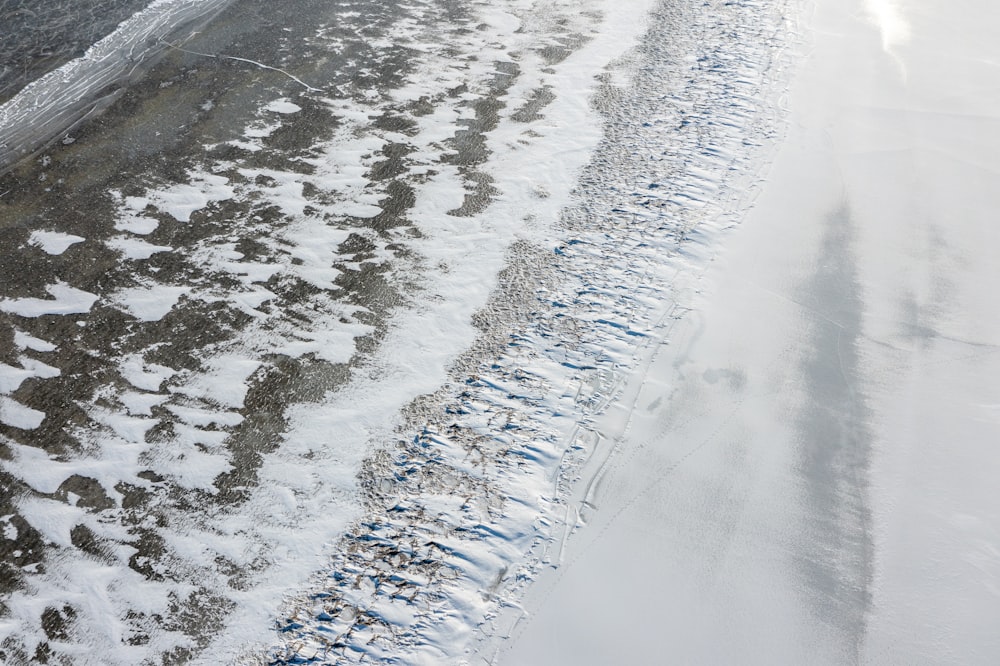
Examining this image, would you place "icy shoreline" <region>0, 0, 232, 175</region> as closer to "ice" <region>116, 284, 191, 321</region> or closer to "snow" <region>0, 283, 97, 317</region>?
"snow" <region>0, 283, 97, 317</region>

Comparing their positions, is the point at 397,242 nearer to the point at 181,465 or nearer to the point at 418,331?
the point at 418,331

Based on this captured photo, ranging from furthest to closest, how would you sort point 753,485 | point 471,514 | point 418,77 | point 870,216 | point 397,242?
point 418,77, point 870,216, point 397,242, point 753,485, point 471,514

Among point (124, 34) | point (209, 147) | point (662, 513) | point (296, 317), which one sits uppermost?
point (124, 34)

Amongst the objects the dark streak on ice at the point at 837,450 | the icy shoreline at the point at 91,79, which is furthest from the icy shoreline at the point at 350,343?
the dark streak on ice at the point at 837,450

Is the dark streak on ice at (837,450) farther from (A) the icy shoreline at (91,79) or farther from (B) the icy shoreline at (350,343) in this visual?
(A) the icy shoreline at (91,79)

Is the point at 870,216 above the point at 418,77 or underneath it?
underneath

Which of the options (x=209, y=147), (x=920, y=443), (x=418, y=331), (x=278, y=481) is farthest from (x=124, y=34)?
(x=920, y=443)
